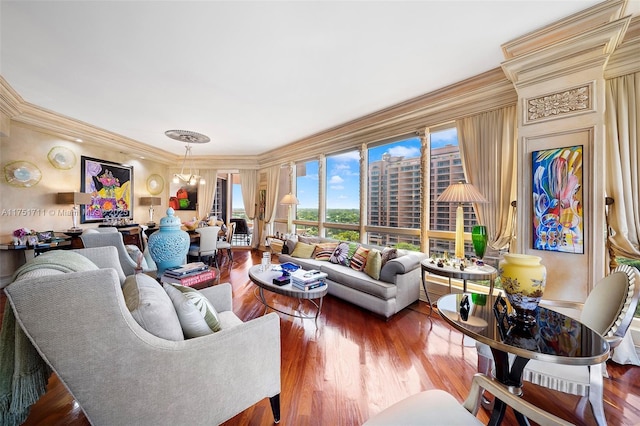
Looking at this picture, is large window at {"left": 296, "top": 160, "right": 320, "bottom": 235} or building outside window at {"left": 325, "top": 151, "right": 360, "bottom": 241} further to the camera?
large window at {"left": 296, "top": 160, "right": 320, "bottom": 235}

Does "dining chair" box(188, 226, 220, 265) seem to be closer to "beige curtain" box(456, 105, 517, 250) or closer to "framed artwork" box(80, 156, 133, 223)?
"framed artwork" box(80, 156, 133, 223)

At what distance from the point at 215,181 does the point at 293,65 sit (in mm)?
5410

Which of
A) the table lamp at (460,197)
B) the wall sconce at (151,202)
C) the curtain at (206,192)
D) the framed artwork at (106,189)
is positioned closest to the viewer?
the table lamp at (460,197)

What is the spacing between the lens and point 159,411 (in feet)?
3.34

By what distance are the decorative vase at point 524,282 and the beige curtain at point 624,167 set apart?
1503 millimetres

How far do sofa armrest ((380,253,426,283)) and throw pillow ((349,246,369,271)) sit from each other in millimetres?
408

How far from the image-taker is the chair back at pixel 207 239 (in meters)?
4.43

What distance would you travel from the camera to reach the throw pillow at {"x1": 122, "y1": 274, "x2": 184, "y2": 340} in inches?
41.3

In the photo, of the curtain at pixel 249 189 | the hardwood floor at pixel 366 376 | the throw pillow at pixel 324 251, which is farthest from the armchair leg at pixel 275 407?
the curtain at pixel 249 189

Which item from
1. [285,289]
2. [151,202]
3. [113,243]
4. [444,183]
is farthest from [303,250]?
[151,202]

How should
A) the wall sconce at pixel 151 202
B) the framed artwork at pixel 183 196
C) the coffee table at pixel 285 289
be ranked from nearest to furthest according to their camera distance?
the coffee table at pixel 285 289
the wall sconce at pixel 151 202
the framed artwork at pixel 183 196

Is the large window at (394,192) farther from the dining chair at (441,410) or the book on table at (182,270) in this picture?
the book on table at (182,270)

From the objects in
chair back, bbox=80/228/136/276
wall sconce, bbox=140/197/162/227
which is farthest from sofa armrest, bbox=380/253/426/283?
wall sconce, bbox=140/197/162/227

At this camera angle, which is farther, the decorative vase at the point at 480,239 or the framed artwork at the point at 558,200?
the decorative vase at the point at 480,239
